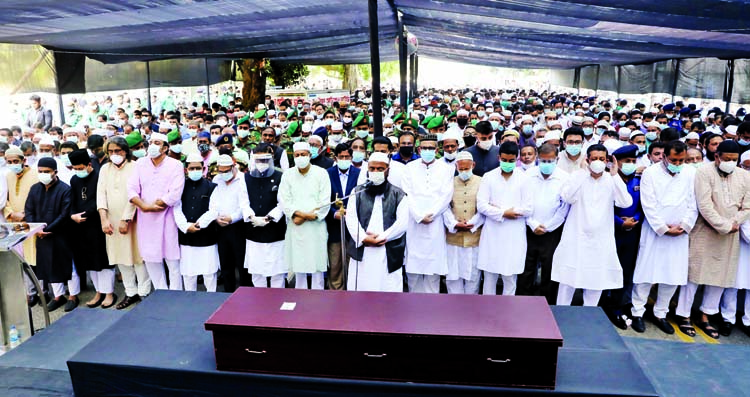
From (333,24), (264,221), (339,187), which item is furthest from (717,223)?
(333,24)

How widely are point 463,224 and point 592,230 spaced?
1.13 meters

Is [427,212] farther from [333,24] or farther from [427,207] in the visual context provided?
[333,24]

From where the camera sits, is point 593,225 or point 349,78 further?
point 349,78

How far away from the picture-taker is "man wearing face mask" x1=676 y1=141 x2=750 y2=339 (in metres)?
4.71

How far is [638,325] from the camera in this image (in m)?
5.05

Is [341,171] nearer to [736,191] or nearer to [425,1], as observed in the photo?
[736,191]

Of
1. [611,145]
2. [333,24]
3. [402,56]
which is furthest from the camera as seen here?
[402,56]

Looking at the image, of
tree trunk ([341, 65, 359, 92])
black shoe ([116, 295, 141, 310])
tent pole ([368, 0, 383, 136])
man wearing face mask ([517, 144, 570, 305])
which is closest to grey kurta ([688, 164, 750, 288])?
man wearing face mask ([517, 144, 570, 305])

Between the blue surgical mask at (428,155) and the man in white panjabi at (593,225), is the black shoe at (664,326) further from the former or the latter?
the blue surgical mask at (428,155)

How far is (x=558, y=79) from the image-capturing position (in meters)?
38.1

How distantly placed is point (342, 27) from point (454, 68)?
51737mm

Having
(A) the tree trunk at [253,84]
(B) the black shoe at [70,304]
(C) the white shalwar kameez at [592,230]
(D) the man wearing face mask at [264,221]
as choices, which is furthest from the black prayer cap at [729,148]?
(A) the tree trunk at [253,84]

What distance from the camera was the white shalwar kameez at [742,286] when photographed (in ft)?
15.8

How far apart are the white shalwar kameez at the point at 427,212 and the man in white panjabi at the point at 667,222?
1.76 m
